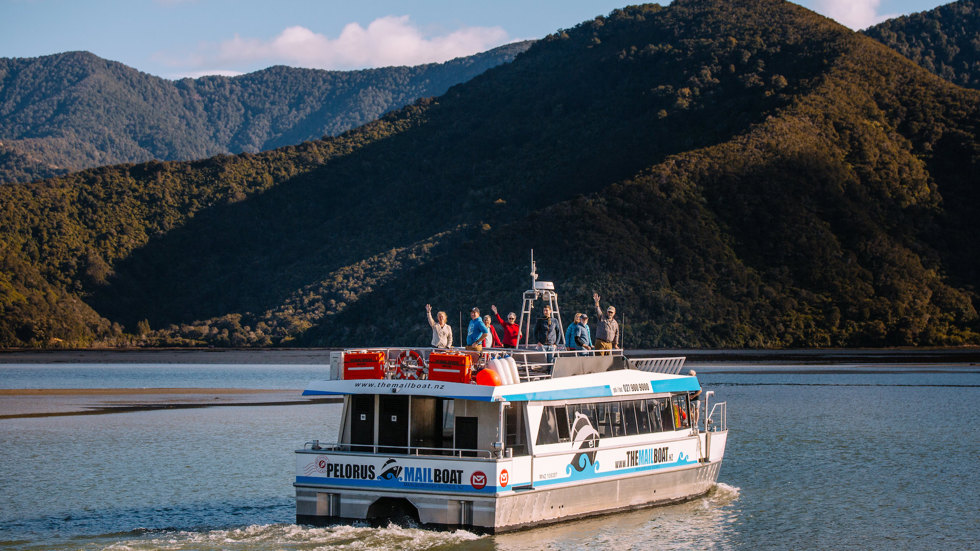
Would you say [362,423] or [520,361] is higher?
[520,361]

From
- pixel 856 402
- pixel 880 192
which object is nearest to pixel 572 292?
pixel 880 192

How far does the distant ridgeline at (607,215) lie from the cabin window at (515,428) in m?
77.6

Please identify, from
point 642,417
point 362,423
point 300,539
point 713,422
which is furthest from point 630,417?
point 713,422

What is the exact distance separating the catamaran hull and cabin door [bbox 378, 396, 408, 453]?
122 centimetres

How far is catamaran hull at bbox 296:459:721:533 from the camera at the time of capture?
2119 centimetres

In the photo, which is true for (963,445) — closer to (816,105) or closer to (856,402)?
(856,402)

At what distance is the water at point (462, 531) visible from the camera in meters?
22.9

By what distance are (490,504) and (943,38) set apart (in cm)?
18599

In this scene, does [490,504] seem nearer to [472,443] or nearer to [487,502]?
[487,502]

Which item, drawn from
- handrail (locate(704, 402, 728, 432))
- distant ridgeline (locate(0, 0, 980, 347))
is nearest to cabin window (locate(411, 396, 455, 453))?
handrail (locate(704, 402, 728, 432))

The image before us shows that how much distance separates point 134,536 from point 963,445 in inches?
1072

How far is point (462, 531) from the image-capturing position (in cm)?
2116

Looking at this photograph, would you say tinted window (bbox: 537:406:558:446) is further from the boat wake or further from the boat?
the boat wake

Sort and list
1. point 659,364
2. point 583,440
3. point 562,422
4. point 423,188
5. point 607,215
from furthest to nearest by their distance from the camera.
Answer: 1. point 423,188
2. point 607,215
3. point 659,364
4. point 583,440
5. point 562,422
